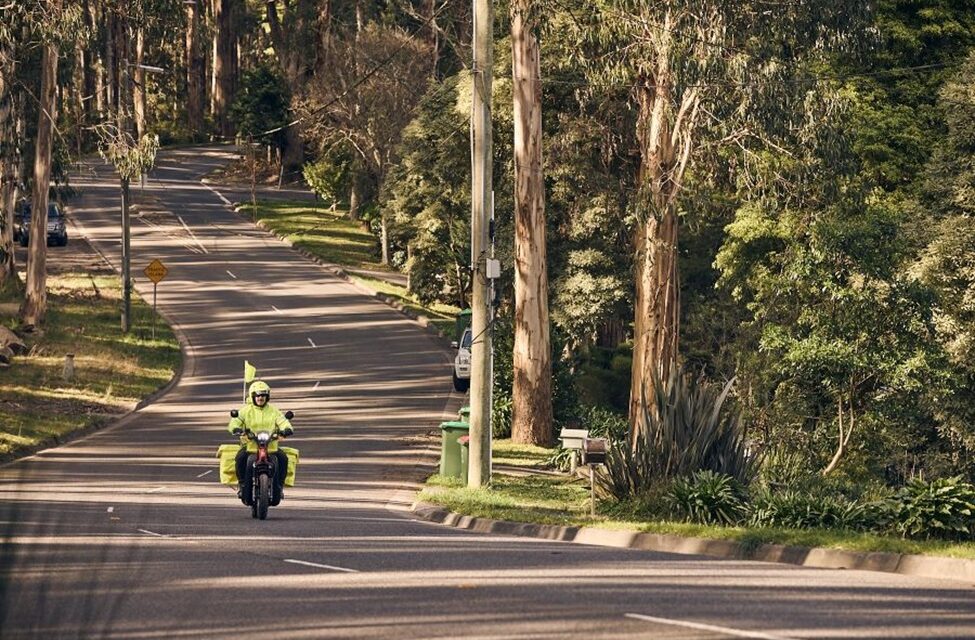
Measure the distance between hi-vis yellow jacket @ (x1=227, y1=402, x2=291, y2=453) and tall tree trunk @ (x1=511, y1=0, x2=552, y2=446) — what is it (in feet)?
58.1

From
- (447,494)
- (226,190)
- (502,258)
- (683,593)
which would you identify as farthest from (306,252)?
(683,593)

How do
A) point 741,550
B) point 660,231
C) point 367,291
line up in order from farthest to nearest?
point 367,291 → point 660,231 → point 741,550

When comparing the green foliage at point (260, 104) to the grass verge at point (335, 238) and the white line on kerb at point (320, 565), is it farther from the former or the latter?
the white line on kerb at point (320, 565)

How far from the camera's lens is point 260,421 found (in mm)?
19531

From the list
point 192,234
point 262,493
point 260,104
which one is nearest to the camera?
point 262,493

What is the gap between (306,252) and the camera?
75.6m

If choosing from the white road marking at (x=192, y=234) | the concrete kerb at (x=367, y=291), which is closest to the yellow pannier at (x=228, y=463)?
the concrete kerb at (x=367, y=291)

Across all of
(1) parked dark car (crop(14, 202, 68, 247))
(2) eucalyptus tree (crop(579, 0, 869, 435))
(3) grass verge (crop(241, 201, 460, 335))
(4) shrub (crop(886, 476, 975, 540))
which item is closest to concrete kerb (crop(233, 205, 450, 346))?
(3) grass verge (crop(241, 201, 460, 335))

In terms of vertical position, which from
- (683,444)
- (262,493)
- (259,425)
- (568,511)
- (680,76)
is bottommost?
(568,511)

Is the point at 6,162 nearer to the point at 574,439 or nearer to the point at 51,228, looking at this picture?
the point at 51,228

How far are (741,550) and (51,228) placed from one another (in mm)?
61070

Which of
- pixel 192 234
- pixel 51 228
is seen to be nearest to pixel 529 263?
pixel 51 228

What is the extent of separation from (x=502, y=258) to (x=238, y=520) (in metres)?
30.3

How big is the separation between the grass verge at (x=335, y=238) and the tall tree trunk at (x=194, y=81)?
685 inches
